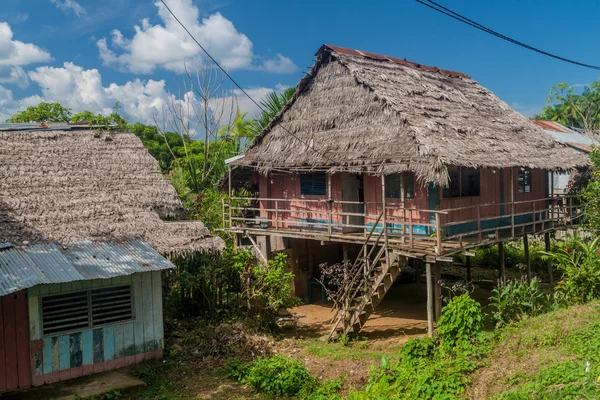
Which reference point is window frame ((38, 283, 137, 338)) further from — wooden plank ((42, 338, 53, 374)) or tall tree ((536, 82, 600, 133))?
tall tree ((536, 82, 600, 133))

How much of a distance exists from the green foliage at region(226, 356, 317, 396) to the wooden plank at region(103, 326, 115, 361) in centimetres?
219

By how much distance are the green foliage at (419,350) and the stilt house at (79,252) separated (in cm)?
436

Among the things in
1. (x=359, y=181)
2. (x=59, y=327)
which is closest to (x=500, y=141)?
(x=359, y=181)

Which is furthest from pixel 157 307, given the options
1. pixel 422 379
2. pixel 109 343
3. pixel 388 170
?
pixel 388 170

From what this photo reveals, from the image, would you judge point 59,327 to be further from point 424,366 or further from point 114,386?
point 424,366

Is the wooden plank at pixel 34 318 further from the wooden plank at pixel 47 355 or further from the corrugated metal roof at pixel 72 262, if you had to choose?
the corrugated metal roof at pixel 72 262

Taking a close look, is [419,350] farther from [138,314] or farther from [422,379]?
[138,314]

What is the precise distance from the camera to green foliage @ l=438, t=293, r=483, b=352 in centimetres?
934

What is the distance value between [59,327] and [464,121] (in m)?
11.6

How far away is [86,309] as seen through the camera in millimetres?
9500

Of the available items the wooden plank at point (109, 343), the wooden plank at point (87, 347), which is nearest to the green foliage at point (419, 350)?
the wooden plank at point (109, 343)

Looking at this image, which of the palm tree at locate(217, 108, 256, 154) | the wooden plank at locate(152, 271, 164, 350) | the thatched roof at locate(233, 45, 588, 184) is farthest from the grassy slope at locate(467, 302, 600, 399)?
the palm tree at locate(217, 108, 256, 154)

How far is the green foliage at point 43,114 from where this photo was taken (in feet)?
114

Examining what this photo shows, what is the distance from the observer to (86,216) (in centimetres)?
1048
